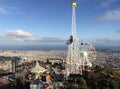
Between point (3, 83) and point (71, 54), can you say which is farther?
point (71, 54)

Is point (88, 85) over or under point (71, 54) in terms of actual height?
under

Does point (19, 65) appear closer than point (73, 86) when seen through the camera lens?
No

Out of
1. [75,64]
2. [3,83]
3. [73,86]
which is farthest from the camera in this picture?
[75,64]

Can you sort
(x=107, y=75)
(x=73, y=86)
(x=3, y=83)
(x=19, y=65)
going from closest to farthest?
(x=73, y=86)
(x=107, y=75)
(x=3, y=83)
(x=19, y=65)

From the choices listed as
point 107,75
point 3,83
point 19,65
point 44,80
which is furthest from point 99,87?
point 19,65

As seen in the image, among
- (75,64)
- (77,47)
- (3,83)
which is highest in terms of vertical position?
(77,47)

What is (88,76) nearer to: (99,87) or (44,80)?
(99,87)

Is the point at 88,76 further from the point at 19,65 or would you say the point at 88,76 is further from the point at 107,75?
the point at 19,65

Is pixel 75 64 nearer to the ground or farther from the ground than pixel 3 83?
farther from the ground

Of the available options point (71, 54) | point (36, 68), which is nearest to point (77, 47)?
point (71, 54)
